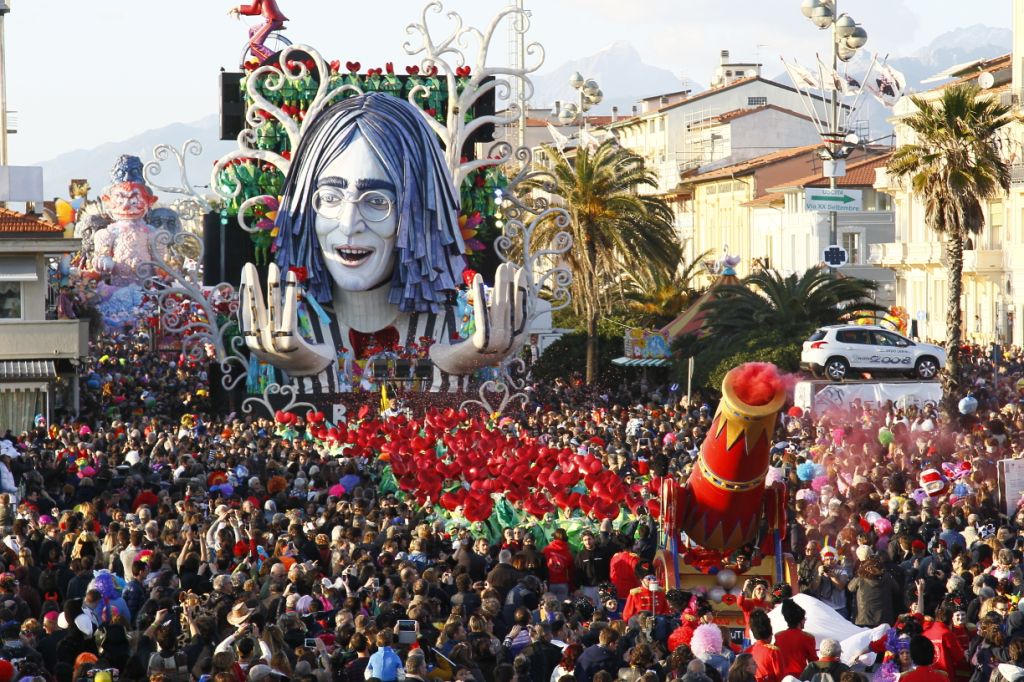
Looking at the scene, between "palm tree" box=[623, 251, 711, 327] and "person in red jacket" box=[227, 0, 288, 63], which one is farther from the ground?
"person in red jacket" box=[227, 0, 288, 63]

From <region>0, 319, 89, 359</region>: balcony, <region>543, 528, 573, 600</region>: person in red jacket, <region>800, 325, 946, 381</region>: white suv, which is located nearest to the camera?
<region>543, 528, 573, 600</region>: person in red jacket

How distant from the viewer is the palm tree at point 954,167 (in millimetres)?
35312

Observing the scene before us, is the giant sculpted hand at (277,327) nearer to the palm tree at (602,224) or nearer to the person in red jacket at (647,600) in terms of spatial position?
the palm tree at (602,224)

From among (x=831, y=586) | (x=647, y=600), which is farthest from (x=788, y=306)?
(x=647, y=600)

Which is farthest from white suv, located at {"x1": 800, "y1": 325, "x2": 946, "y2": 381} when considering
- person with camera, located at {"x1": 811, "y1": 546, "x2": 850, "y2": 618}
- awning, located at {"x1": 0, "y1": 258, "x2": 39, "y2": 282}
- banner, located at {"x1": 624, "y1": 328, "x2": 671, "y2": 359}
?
person with camera, located at {"x1": 811, "y1": 546, "x2": 850, "y2": 618}

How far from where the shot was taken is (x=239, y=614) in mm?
13789

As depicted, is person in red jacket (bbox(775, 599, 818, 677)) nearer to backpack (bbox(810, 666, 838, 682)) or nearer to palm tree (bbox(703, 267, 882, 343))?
backpack (bbox(810, 666, 838, 682))

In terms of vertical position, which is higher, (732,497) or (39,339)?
(39,339)

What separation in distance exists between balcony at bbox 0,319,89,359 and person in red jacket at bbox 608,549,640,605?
2583cm

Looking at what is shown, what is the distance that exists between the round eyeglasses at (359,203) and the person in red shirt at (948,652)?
94.4 ft

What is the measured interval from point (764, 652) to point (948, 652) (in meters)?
1.46

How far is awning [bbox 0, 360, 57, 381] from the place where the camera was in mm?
40594

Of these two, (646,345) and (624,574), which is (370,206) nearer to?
(646,345)

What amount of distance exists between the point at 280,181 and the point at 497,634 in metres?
30.2
